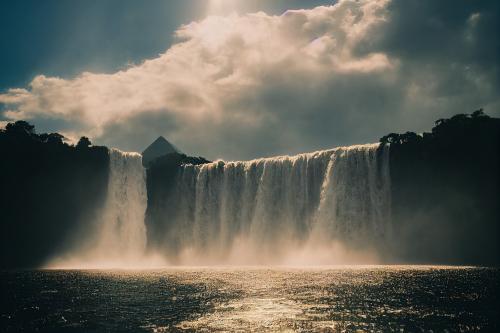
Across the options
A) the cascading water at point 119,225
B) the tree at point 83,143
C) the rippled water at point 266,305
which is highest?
the tree at point 83,143

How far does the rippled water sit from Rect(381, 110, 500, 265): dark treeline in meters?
17.8

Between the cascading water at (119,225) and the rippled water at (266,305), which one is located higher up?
the cascading water at (119,225)

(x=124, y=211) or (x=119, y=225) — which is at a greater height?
(x=124, y=211)

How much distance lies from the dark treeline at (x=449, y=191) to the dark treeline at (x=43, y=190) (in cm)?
5617

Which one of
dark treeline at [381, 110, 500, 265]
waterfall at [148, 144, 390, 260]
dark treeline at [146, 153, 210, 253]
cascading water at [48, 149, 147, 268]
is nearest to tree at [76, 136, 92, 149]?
cascading water at [48, 149, 147, 268]

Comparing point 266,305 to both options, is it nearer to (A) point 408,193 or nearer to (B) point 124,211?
(A) point 408,193

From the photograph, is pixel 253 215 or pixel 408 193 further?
pixel 253 215

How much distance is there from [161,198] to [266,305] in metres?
63.3

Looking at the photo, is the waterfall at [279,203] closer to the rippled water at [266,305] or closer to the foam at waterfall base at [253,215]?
the foam at waterfall base at [253,215]

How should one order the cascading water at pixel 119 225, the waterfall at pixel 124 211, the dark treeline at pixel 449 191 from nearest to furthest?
the dark treeline at pixel 449 191 → the cascading water at pixel 119 225 → the waterfall at pixel 124 211

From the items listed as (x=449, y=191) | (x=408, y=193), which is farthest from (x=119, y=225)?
(x=449, y=191)

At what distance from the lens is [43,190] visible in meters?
75.3

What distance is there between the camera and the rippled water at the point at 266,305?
68.1ft

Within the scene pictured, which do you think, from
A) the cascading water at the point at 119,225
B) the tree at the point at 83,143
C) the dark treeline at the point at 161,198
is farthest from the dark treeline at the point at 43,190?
the dark treeline at the point at 161,198
